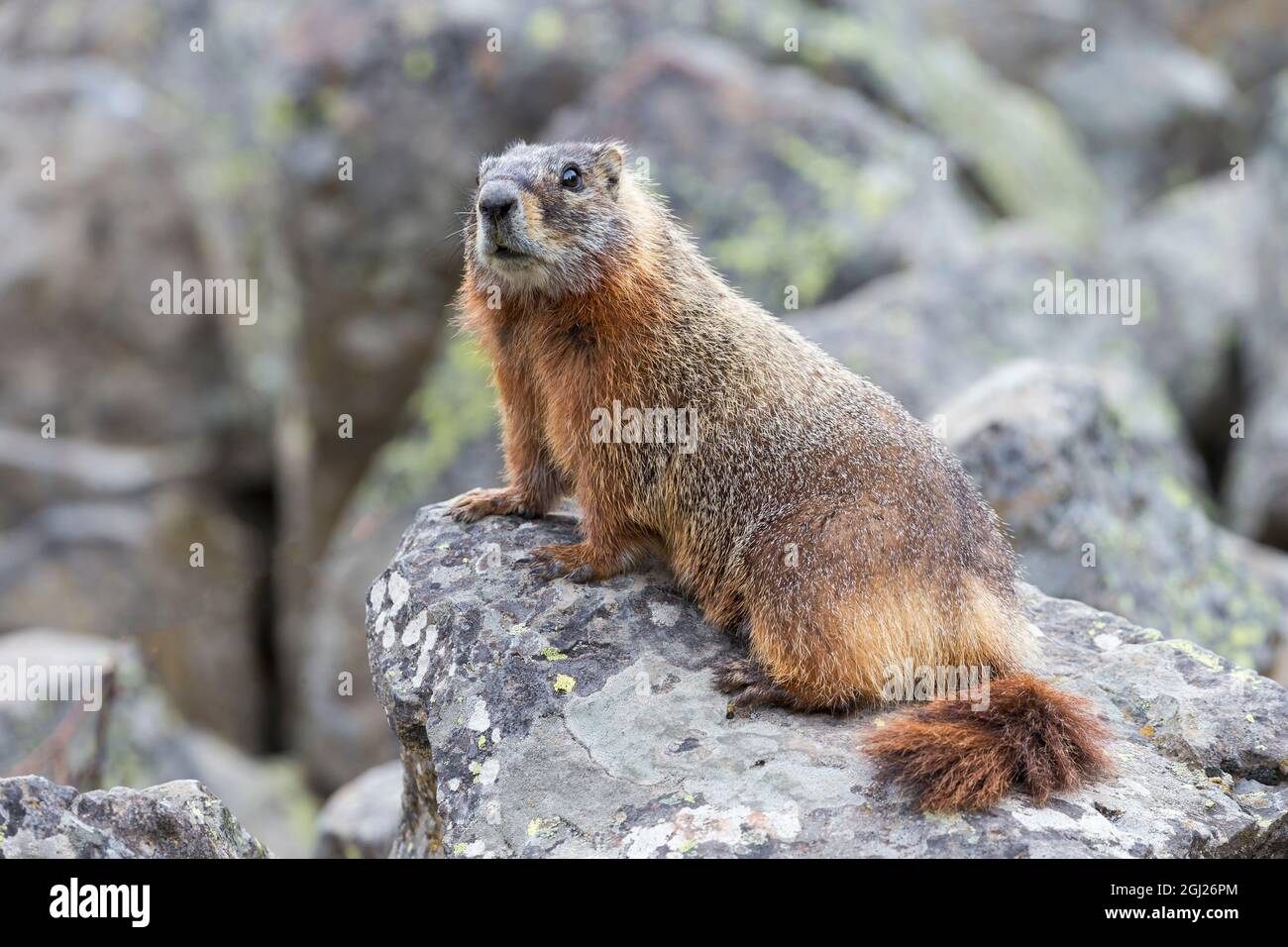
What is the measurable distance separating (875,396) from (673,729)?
8.02 ft

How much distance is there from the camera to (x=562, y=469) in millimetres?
7566

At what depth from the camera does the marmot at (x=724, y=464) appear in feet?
21.7

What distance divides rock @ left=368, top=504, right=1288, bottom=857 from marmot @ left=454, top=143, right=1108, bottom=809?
0.28m

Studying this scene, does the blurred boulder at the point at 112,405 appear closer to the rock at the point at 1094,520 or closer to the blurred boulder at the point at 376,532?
the blurred boulder at the point at 376,532

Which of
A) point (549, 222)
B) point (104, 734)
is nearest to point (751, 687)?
point (549, 222)

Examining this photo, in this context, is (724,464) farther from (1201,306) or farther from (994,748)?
(1201,306)

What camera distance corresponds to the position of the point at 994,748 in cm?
584

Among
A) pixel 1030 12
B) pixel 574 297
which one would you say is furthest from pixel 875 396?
pixel 1030 12

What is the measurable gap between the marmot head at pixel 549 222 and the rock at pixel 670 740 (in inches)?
62.1

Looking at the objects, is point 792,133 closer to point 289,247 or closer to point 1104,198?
point 289,247

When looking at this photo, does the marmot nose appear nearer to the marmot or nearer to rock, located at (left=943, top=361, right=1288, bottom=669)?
the marmot

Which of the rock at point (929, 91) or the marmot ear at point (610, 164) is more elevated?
the rock at point (929, 91)

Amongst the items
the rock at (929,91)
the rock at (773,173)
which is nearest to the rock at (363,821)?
the rock at (773,173)
